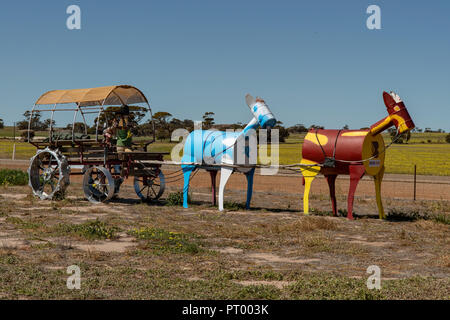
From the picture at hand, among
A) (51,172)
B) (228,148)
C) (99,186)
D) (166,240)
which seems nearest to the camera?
(166,240)

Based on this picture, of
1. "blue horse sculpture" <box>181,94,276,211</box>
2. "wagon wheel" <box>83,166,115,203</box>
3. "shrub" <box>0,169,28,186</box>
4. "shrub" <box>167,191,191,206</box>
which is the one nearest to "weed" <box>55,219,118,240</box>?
"blue horse sculpture" <box>181,94,276,211</box>

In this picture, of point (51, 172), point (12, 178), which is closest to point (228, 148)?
point (51, 172)

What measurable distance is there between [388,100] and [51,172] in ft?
36.2

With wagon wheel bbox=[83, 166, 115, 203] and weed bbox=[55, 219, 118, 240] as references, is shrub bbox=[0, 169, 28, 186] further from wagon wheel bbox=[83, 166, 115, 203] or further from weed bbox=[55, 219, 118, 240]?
weed bbox=[55, 219, 118, 240]

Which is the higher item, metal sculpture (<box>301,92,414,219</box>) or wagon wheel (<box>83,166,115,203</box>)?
metal sculpture (<box>301,92,414,219</box>)

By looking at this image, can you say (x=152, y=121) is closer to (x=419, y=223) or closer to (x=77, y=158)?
(x=77, y=158)

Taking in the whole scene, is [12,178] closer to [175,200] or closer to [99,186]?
[99,186]

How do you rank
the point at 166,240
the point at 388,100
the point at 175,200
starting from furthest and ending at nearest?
the point at 175,200 → the point at 388,100 → the point at 166,240

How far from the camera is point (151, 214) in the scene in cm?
1546

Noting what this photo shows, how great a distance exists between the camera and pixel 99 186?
710 inches

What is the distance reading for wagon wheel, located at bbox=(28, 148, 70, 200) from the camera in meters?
18.0

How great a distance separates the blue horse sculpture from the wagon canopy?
2851 mm

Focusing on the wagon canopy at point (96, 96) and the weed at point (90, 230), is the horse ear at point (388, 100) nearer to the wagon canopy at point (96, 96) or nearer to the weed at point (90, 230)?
the weed at point (90, 230)
